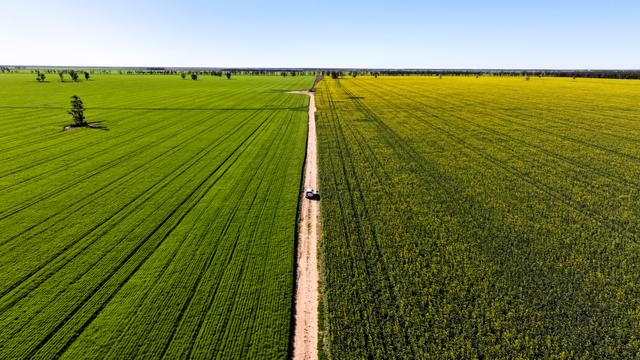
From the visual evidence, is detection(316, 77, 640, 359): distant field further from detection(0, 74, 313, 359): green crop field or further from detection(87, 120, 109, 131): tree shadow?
detection(87, 120, 109, 131): tree shadow

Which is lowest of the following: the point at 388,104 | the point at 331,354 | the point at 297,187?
the point at 331,354

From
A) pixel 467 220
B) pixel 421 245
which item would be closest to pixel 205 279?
pixel 421 245

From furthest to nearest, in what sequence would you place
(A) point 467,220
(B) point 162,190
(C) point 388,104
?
1. (C) point 388,104
2. (B) point 162,190
3. (A) point 467,220

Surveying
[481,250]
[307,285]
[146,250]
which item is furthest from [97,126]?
[481,250]

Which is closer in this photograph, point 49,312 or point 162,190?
point 49,312

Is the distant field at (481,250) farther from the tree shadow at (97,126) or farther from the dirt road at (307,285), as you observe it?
the tree shadow at (97,126)

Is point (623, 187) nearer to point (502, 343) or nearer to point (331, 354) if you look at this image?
point (502, 343)
